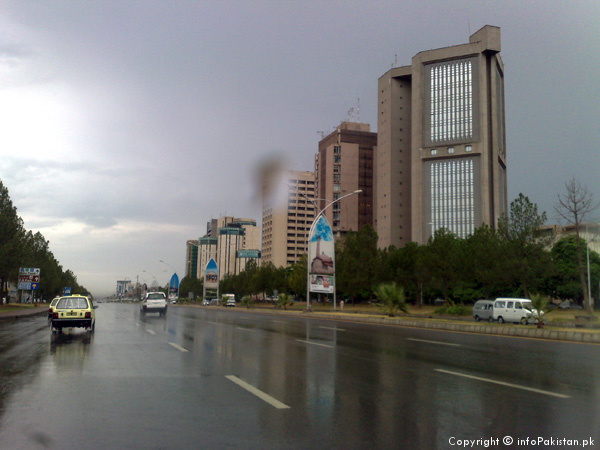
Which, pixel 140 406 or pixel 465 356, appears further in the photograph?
pixel 465 356

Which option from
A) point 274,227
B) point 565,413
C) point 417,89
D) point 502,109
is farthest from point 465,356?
point 274,227

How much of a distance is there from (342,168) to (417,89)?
36.8m

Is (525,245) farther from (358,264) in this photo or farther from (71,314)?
(71,314)

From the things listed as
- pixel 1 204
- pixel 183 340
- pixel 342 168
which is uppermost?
pixel 342 168

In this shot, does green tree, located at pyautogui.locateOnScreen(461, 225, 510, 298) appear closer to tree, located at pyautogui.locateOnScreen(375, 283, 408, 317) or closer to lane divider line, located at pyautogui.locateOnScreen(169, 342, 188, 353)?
tree, located at pyautogui.locateOnScreen(375, 283, 408, 317)

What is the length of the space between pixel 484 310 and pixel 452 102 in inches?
3673

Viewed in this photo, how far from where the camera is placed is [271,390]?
26.1ft

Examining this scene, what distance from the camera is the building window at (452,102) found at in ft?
391

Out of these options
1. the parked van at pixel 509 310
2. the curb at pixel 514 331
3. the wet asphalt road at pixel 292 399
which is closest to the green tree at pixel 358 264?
the parked van at pixel 509 310

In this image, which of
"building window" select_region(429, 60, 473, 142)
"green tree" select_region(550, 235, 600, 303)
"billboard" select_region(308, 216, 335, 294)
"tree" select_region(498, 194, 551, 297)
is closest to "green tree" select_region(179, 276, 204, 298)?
"building window" select_region(429, 60, 473, 142)

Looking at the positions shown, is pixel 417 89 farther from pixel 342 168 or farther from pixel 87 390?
pixel 87 390

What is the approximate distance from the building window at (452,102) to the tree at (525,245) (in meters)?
76.0

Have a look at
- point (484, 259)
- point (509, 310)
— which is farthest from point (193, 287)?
point (509, 310)

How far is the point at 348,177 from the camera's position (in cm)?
15275
